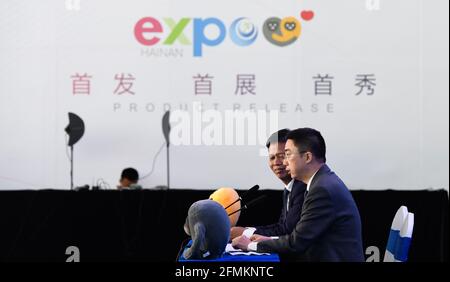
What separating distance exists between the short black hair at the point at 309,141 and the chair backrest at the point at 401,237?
1.19 ft

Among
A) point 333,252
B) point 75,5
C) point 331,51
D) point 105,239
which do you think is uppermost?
point 75,5

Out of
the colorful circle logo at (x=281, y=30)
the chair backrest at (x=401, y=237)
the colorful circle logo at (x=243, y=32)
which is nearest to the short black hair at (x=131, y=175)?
the colorful circle logo at (x=243, y=32)

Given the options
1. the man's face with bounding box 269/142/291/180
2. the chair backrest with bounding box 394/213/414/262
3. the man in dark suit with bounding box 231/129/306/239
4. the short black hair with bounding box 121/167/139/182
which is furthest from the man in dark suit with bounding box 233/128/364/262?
the short black hair with bounding box 121/167/139/182

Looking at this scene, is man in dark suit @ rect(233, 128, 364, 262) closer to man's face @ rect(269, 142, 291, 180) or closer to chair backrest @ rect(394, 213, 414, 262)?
chair backrest @ rect(394, 213, 414, 262)

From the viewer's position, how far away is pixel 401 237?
81.7 inches

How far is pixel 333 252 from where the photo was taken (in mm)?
1943

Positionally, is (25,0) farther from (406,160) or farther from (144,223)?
(406,160)

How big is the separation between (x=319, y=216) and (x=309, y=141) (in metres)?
0.24

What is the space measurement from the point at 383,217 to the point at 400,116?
92 cm

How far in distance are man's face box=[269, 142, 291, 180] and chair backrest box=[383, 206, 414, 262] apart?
1.73 feet

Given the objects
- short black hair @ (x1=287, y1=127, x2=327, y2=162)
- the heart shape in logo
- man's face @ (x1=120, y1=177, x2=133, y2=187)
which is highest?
the heart shape in logo

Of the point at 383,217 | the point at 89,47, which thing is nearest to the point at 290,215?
the point at 383,217

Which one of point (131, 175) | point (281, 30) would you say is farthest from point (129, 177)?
point (281, 30)

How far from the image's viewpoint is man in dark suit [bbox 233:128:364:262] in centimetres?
194
